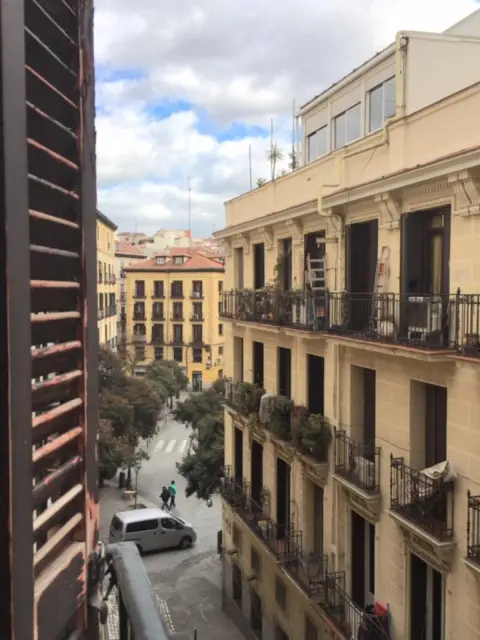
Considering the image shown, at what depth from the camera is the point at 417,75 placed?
13375 mm

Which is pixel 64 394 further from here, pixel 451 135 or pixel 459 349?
pixel 451 135

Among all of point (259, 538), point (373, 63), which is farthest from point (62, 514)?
point (259, 538)

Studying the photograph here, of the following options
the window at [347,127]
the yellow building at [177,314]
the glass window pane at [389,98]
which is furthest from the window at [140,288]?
the glass window pane at [389,98]

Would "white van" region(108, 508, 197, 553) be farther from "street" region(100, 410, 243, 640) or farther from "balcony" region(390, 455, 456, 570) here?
"balcony" region(390, 455, 456, 570)

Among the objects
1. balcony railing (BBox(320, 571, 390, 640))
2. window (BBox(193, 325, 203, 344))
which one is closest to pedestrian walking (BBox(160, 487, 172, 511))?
balcony railing (BBox(320, 571, 390, 640))

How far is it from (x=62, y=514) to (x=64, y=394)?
1.82 ft

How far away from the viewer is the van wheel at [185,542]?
27375 millimetres

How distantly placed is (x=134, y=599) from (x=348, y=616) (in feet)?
36.7

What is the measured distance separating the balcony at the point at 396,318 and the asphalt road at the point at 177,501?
1565cm

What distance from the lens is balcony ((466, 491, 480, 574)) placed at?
9.57 metres

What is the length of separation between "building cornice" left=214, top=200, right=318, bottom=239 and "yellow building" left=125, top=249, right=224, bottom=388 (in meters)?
50.4

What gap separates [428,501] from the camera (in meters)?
10.6

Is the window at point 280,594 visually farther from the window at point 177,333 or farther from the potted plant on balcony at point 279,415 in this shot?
the window at point 177,333

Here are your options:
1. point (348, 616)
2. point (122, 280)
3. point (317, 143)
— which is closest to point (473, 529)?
point (348, 616)
